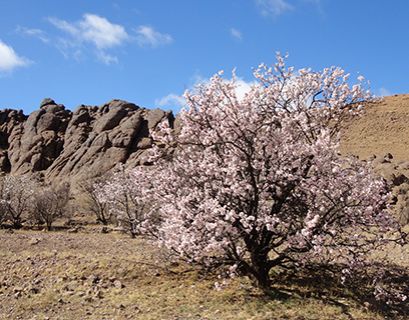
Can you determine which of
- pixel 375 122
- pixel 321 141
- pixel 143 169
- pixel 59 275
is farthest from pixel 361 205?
pixel 375 122

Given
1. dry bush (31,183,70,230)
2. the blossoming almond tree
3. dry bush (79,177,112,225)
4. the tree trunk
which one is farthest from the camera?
dry bush (79,177,112,225)

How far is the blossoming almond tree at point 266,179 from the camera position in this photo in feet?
37.9

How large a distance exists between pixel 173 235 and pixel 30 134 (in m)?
87.5

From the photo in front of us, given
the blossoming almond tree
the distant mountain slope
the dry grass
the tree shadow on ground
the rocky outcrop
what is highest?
the distant mountain slope

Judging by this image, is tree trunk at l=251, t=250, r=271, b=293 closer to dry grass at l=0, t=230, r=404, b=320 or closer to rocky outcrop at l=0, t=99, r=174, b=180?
dry grass at l=0, t=230, r=404, b=320

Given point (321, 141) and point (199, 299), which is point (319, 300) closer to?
point (199, 299)

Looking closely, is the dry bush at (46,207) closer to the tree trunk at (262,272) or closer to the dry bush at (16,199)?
the dry bush at (16,199)

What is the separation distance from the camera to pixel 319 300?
12.6 m

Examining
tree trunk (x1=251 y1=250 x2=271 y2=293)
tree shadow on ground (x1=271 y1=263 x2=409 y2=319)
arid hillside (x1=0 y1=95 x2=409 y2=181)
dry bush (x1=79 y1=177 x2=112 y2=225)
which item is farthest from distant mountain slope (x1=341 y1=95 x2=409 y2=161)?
tree trunk (x1=251 y1=250 x2=271 y2=293)

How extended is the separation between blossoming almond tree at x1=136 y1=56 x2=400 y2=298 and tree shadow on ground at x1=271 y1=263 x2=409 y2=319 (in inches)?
33.2

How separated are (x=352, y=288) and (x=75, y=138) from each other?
79132mm

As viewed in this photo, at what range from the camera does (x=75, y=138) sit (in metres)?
87.6

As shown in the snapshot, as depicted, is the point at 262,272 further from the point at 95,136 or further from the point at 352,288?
the point at 95,136

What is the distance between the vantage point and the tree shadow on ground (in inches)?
485
